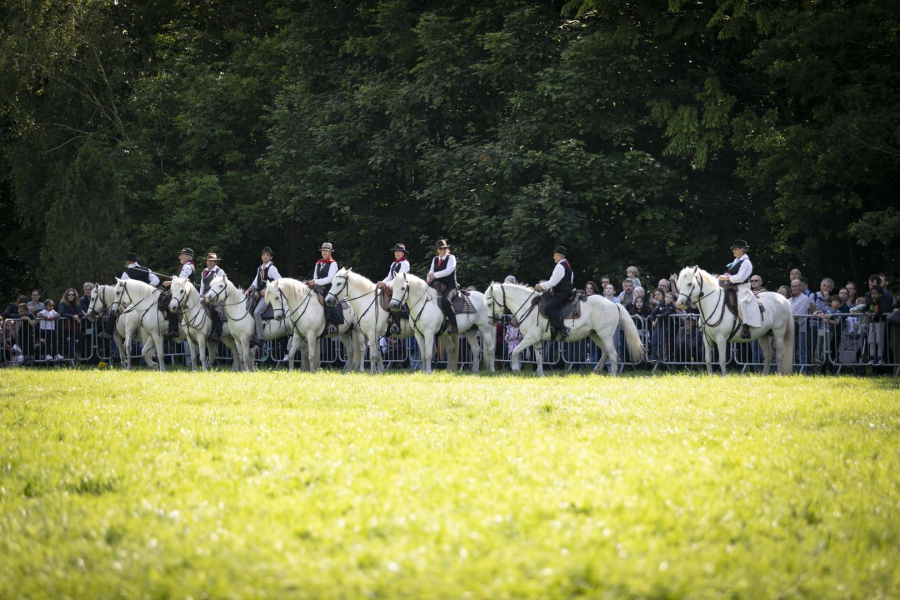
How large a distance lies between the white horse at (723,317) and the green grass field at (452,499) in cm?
671

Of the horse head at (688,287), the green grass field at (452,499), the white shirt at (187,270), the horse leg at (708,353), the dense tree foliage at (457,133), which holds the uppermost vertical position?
the dense tree foliage at (457,133)

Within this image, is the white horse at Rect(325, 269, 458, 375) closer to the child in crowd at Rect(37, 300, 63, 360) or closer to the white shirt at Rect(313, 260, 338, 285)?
the white shirt at Rect(313, 260, 338, 285)

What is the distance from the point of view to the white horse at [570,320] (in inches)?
824

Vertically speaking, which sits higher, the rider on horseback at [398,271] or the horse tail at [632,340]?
the rider on horseback at [398,271]

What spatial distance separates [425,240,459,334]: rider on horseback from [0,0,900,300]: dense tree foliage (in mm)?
5309

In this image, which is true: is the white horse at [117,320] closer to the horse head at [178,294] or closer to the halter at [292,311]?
the horse head at [178,294]

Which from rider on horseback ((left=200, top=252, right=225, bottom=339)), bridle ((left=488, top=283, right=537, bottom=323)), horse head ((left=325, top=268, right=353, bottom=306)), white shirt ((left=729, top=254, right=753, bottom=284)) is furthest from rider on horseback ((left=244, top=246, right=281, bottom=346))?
white shirt ((left=729, top=254, right=753, bottom=284))

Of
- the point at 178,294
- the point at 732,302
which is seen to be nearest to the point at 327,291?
the point at 178,294

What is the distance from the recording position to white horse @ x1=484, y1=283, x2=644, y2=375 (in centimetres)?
2094

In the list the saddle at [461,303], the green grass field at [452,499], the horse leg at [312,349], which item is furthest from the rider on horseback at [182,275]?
the green grass field at [452,499]

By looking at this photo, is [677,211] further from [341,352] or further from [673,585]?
[673,585]

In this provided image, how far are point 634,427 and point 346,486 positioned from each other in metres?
4.23

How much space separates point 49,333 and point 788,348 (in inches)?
723

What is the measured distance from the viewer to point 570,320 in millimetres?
20938
